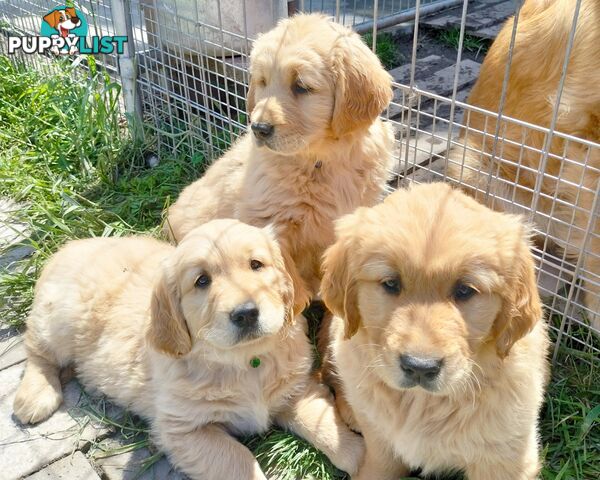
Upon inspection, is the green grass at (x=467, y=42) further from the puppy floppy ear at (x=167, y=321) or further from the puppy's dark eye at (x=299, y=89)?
the puppy floppy ear at (x=167, y=321)

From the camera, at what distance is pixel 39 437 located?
2748 mm

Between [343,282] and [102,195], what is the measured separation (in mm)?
2698

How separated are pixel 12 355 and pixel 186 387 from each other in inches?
44.9

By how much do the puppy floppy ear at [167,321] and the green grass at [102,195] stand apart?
0.54 metres

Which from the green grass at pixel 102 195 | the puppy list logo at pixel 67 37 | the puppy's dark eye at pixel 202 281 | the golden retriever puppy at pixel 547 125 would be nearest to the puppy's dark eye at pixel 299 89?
the golden retriever puppy at pixel 547 125

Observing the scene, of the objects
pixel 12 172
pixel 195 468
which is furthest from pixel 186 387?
pixel 12 172

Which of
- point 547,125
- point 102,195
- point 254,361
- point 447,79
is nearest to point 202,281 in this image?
point 254,361

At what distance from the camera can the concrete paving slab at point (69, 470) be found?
2576mm

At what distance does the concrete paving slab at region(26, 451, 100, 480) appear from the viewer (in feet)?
8.45

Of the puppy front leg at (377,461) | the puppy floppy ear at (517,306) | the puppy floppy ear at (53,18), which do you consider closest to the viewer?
the puppy floppy ear at (517,306)

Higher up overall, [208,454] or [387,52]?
[387,52]

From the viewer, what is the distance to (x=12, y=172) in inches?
177

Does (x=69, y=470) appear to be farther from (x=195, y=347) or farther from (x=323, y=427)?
(x=323, y=427)

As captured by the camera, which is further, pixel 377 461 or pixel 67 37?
pixel 67 37
